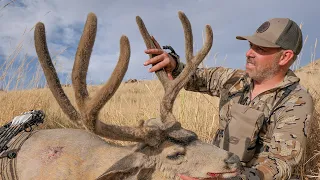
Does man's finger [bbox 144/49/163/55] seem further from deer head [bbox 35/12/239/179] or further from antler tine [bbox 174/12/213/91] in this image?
deer head [bbox 35/12/239/179]

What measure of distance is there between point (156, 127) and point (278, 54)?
1918 mm

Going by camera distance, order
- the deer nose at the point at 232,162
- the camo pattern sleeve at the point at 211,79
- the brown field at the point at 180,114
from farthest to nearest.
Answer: the camo pattern sleeve at the point at 211,79 → the brown field at the point at 180,114 → the deer nose at the point at 232,162

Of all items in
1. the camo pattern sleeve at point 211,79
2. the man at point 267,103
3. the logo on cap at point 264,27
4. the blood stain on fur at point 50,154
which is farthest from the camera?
the camo pattern sleeve at point 211,79

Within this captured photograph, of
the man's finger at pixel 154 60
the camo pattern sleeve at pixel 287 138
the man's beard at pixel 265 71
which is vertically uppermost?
the man's finger at pixel 154 60

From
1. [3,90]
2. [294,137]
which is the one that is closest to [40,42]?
[294,137]

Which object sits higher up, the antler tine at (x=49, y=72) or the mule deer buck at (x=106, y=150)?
the antler tine at (x=49, y=72)

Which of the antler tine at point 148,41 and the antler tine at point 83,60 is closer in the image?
the antler tine at point 83,60

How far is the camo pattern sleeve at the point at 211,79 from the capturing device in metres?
4.80

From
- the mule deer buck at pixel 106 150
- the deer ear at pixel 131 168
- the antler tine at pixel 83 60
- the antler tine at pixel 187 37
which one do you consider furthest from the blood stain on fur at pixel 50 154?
the antler tine at pixel 187 37

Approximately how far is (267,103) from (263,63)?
46cm

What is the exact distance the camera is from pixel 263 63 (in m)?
4.18

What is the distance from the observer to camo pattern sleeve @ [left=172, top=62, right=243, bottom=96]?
4.80 meters

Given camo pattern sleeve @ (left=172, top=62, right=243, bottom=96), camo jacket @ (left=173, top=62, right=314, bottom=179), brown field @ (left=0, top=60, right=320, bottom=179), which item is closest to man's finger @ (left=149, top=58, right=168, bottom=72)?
camo jacket @ (left=173, top=62, right=314, bottom=179)

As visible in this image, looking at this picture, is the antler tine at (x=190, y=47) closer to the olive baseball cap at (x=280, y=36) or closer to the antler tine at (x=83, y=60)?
the olive baseball cap at (x=280, y=36)
